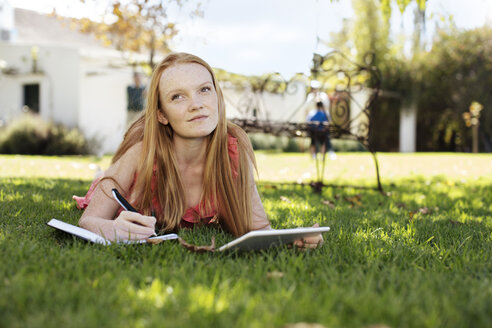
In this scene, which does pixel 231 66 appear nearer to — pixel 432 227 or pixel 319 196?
pixel 319 196

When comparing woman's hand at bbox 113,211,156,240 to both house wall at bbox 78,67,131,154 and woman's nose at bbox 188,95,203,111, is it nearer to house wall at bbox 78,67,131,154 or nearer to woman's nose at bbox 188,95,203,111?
woman's nose at bbox 188,95,203,111

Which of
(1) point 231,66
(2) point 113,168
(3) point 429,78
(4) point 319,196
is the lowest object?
(4) point 319,196

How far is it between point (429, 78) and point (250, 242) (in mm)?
19113

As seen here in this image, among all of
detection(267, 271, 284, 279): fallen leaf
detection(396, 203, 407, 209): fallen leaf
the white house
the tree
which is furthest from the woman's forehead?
the white house

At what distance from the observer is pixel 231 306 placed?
1271mm

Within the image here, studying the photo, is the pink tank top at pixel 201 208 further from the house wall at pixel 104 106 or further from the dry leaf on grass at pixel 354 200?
the house wall at pixel 104 106

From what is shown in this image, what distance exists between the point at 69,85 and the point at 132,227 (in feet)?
41.5

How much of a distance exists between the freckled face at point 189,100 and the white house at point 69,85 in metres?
11.2

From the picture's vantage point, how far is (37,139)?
1200 centimetres

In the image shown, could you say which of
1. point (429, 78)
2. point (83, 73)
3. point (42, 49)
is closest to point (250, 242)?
point (83, 73)

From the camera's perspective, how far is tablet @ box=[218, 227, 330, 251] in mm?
1799

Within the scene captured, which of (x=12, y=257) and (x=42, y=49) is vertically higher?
(x=42, y=49)

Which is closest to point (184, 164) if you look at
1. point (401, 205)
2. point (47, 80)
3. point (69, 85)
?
point (401, 205)

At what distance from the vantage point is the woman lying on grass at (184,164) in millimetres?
2357
